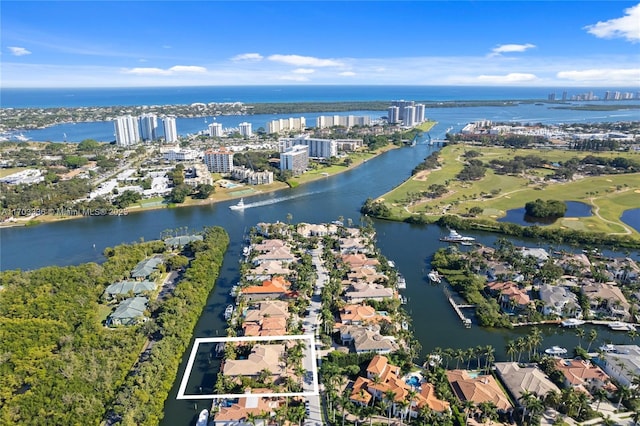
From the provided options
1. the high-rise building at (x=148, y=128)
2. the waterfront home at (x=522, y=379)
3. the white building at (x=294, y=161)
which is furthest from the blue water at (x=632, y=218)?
the high-rise building at (x=148, y=128)

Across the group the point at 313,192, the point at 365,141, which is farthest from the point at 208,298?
the point at 365,141

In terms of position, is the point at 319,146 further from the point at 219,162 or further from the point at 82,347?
the point at 82,347

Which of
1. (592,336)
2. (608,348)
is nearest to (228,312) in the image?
(592,336)

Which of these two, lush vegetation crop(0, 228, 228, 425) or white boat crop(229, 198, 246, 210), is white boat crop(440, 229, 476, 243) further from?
white boat crop(229, 198, 246, 210)

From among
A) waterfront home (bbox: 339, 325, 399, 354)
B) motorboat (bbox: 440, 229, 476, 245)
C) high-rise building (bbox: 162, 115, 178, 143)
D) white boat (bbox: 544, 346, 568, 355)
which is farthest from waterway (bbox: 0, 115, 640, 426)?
high-rise building (bbox: 162, 115, 178, 143)

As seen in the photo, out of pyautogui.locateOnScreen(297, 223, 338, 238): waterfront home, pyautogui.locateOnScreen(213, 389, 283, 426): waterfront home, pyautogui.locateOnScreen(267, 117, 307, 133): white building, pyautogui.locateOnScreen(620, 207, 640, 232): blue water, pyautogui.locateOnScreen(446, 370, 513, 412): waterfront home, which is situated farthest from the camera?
pyautogui.locateOnScreen(267, 117, 307, 133): white building

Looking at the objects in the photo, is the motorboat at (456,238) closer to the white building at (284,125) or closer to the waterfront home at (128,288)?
the waterfront home at (128,288)
